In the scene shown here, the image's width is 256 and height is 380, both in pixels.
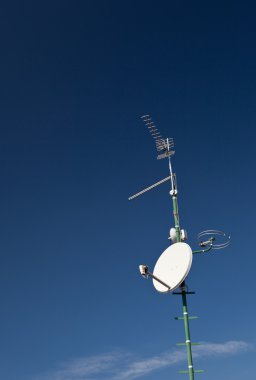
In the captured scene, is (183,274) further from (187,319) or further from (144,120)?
(144,120)

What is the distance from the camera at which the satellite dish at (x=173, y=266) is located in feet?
90.0

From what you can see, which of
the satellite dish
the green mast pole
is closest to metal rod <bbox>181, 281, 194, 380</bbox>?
the green mast pole

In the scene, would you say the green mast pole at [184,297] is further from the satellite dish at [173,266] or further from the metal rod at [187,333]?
the satellite dish at [173,266]

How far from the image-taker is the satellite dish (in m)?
27.4

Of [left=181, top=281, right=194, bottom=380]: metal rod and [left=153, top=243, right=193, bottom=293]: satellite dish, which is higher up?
[left=153, top=243, right=193, bottom=293]: satellite dish

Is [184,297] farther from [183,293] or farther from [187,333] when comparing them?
[187,333]

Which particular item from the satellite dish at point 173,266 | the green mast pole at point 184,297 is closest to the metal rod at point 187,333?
the green mast pole at point 184,297

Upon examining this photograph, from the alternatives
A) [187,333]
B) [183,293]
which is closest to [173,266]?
[183,293]

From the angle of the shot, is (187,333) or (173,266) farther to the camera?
(173,266)

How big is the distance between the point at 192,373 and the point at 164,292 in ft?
15.3

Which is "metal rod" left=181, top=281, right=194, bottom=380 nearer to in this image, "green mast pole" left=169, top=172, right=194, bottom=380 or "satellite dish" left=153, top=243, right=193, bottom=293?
"green mast pole" left=169, top=172, right=194, bottom=380

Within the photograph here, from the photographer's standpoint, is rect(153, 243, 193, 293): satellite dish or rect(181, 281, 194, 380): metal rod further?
rect(153, 243, 193, 293): satellite dish

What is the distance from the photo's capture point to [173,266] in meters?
28.5

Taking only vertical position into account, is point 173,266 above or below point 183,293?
above
